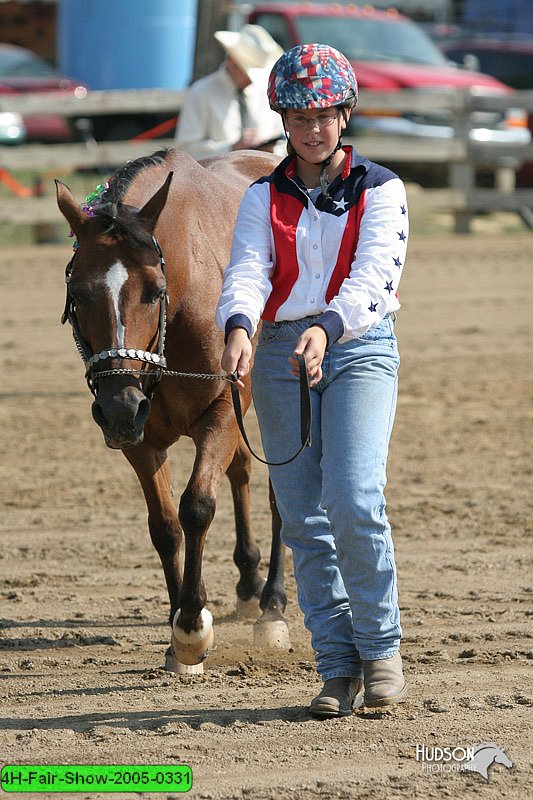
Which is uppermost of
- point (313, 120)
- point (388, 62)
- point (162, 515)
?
point (388, 62)

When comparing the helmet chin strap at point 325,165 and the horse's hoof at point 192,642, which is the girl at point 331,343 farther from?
the horse's hoof at point 192,642

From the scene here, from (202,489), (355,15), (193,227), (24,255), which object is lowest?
(24,255)

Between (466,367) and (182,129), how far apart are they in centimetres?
317

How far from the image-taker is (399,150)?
52.7 feet

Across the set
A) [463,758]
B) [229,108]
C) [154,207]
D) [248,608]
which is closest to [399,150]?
[229,108]

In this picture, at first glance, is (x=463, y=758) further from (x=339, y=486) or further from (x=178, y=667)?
(x=178, y=667)

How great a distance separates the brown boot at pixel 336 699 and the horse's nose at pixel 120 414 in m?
0.97

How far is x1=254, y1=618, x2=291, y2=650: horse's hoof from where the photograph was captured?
484 centimetres

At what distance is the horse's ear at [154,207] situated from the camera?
166 inches

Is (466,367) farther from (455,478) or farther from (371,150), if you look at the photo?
(371,150)

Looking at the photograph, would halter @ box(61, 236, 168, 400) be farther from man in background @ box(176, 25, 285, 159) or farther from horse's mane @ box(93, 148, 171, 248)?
→ man in background @ box(176, 25, 285, 159)

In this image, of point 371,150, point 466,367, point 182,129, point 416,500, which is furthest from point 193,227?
point 371,150

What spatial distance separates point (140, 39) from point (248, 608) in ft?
56.1

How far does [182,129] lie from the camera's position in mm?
7895
